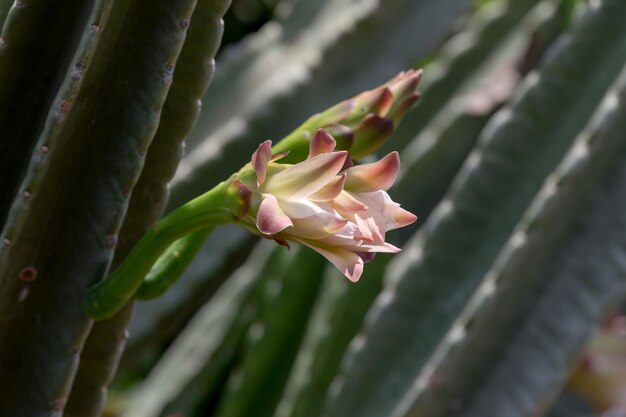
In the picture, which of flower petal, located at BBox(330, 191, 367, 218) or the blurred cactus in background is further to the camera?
the blurred cactus in background

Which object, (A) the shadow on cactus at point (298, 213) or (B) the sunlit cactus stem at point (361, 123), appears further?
(B) the sunlit cactus stem at point (361, 123)

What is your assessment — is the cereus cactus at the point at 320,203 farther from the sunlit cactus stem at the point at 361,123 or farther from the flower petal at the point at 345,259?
the sunlit cactus stem at the point at 361,123

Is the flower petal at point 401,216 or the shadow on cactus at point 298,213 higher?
the shadow on cactus at point 298,213

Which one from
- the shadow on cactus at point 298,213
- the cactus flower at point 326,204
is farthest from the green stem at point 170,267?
the cactus flower at point 326,204

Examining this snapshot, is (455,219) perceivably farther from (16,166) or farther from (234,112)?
(16,166)

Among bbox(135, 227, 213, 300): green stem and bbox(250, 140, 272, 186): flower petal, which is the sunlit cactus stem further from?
bbox(250, 140, 272, 186): flower petal

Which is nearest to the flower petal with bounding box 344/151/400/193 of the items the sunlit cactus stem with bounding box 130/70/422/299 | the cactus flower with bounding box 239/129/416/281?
the cactus flower with bounding box 239/129/416/281

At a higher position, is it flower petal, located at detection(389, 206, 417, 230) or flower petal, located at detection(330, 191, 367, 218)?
flower petal, located at detection(330, 191, 367, 218)

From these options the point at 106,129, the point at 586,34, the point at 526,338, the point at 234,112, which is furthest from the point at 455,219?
the point at 106,129
